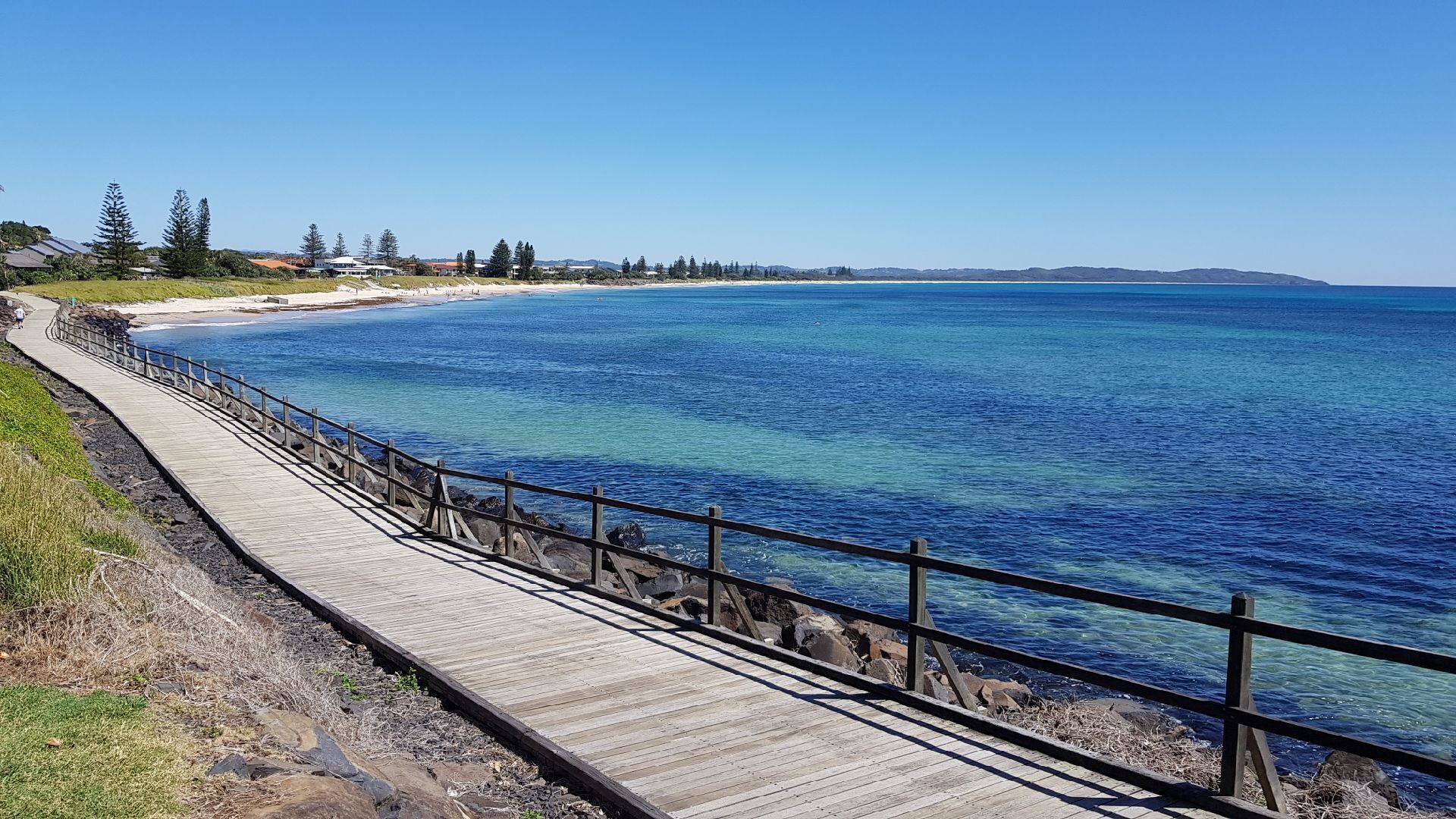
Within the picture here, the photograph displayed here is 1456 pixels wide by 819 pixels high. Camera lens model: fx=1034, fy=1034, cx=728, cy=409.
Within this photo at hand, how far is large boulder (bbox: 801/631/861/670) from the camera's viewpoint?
1244cm

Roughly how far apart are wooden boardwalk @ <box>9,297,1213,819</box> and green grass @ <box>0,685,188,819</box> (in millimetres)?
2879

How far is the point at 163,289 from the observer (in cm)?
11306

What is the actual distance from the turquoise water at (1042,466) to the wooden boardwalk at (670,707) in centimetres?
846

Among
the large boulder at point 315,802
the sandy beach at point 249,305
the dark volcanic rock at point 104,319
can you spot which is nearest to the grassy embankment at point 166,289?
the sandy beach at point 249,305

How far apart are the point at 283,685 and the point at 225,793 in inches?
92.0

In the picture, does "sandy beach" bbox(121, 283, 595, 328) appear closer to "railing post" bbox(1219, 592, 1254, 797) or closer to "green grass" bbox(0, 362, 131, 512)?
"green grass" bbox(0, 362, 131, 512)

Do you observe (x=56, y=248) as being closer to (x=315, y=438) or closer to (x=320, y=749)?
(x=315, y=438)

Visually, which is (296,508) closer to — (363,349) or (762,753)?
(762,753)

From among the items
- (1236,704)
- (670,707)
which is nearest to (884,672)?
(670,707)

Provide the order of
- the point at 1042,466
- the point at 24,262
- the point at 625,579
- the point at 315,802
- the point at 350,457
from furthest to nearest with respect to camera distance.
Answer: the point at 24,262 → the point at 1042,466 → the point at 350,457 → the point at 625,579 → the point at 315,802

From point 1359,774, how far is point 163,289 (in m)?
124

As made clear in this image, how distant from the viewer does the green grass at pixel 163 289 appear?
96062 millimetres

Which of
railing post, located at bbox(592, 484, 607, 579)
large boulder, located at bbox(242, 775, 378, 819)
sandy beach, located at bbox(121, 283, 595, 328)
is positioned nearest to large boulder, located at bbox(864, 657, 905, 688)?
railing post, located at bbox(592, 484, 607, 579)

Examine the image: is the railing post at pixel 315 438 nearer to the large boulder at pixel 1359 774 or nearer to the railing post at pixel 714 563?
the railing post at pixel 714 563
